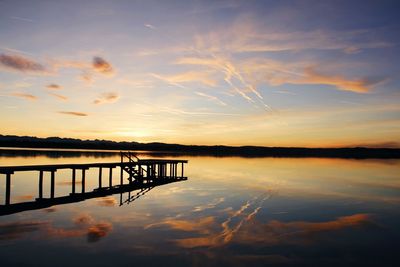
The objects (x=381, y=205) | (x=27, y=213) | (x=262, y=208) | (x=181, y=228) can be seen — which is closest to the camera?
(x=181, y=228)

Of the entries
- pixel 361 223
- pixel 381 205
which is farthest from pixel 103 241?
pixel 381 205

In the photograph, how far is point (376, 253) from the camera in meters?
15.4

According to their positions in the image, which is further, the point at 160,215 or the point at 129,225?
the point at 160,215

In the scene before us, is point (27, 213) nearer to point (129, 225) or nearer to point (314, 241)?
point (129, 225)

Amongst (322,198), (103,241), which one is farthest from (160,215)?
(322,198)

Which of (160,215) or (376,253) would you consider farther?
(160,215)

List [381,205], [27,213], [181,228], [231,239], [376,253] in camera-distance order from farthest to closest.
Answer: [381,205] < [27,213] < [181,228] < [231,239] < [376,253]

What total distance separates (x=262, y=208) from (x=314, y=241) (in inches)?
367

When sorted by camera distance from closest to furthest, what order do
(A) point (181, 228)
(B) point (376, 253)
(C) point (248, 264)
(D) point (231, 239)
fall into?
1. (C) point (248, 264)
2. (B) point (376, 253)
3. (D) point (231, 239)
4. (A) point (181, 228)

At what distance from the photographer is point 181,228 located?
18.8 m

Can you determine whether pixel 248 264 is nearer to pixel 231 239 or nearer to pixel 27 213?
pixel 231 239

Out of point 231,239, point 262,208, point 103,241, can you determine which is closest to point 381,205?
point 262,208

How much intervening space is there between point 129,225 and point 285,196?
60.3 feet

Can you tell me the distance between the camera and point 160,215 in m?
22.3
